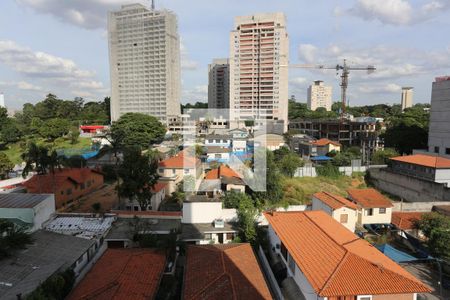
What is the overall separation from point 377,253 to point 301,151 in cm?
3581

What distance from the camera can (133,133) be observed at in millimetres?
52469

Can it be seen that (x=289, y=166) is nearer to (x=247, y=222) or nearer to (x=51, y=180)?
(x=247, y=222)

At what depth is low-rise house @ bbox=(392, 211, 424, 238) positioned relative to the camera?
19844 mm

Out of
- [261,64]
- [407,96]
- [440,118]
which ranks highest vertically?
[261,64]

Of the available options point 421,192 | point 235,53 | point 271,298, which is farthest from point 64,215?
point 235,53

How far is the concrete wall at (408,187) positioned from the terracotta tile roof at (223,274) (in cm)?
1968

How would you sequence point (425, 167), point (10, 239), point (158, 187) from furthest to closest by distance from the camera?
1. point (425, 167)
2. point (158, 187)
3. point (10, 239)

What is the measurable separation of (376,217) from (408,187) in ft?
32.7

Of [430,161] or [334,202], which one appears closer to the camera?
[334,202]

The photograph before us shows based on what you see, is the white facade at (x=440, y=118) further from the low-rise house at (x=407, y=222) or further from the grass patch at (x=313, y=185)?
the low-rise house at (x=407, y=222)

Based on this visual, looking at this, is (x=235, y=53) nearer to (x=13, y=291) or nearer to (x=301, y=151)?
(x=301, y=151)

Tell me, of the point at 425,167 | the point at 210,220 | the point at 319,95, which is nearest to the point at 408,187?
the point at 425,167

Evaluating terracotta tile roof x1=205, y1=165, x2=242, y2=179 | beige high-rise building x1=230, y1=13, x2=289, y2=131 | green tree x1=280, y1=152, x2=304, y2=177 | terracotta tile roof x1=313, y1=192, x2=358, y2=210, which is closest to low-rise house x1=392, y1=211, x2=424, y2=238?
terracotta tile roof x1=313, y1=192, x2=358, y2=210

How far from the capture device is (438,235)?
50.3 ft
